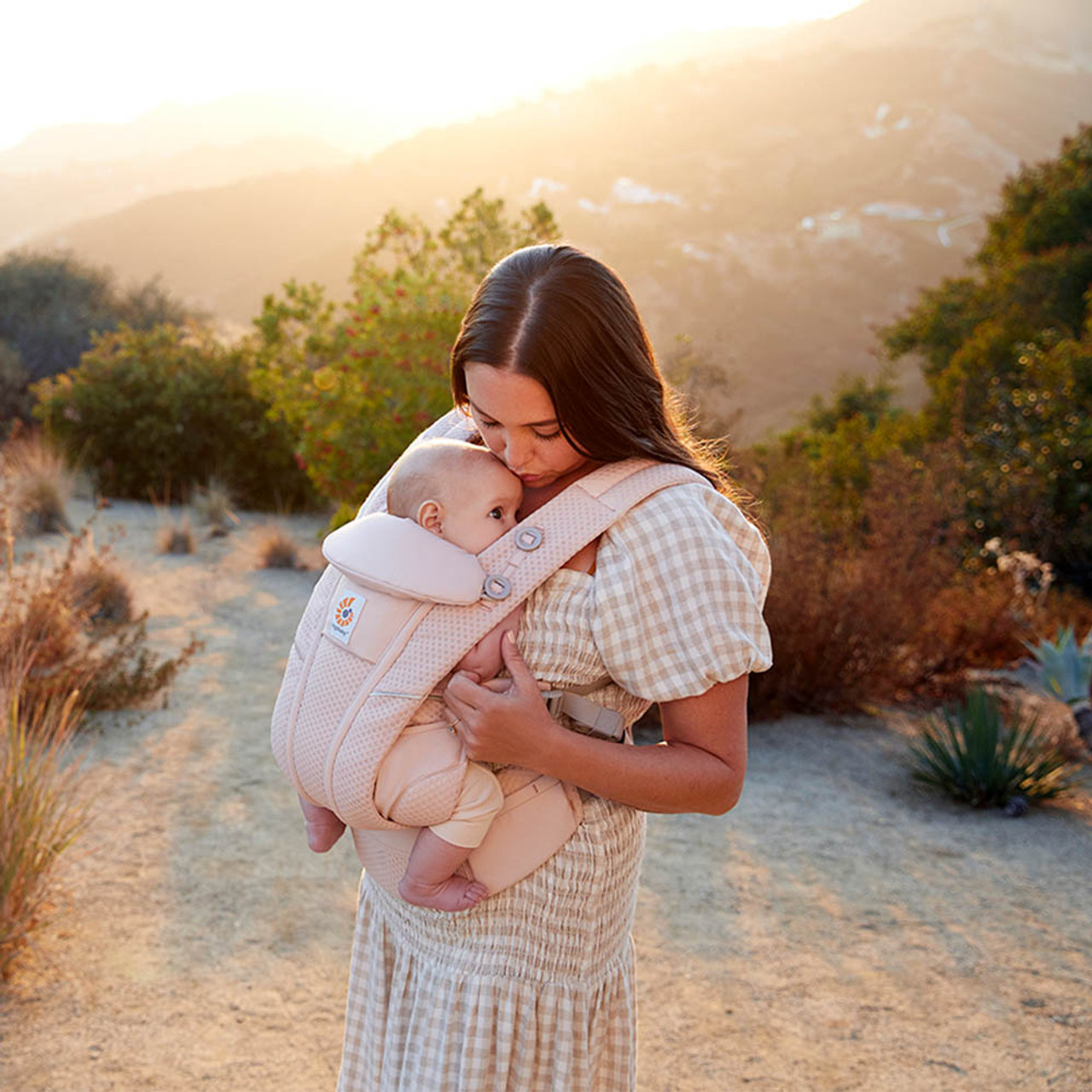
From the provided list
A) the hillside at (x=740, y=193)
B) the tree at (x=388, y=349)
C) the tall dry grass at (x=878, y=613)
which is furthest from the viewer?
the hillside at (x=740, y=193)

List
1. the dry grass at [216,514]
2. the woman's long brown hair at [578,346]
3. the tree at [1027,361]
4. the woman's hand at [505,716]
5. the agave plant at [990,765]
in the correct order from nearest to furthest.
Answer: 1. the woman's hand at [505,716]
2. the woman's long brown hair at [578,346]
3. the agave plant at [990,765]
4. the tree at [1027,361]
5. the dry grass at [216,514]

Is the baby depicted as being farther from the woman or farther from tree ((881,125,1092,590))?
tree ((881,125,1092,590))

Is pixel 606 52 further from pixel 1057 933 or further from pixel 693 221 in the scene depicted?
pixel 1057 933

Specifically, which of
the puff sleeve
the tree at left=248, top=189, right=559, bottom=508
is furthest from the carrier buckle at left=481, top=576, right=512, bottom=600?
the tree at left=248, top=189, right=559, bottom=508

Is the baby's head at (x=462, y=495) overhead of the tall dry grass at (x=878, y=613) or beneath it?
overhead

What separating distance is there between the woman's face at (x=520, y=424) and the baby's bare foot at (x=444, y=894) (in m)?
0.58

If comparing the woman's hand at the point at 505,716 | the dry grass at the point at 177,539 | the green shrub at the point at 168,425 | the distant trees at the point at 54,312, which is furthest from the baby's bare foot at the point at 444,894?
the distant trees at the point at 54,312

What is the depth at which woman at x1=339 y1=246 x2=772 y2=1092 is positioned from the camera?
127cm

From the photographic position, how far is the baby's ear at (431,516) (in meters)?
1.36

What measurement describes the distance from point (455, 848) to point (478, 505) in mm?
465

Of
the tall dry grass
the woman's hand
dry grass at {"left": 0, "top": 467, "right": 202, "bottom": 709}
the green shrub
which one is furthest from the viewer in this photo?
the green shrub

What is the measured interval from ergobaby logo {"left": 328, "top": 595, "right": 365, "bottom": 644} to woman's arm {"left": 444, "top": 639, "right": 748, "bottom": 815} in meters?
0.16

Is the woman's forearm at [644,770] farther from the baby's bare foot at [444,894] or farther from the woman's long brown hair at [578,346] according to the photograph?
the woman's long brown hair at [578,346]

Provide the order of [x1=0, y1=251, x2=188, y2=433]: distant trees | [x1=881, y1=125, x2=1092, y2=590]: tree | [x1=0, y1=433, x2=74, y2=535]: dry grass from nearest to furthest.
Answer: [x1=881, y1=125, x2=1092, y2=590]: tree, [x1=0, y1=433, x2=74, y2=535]: dry grass, [x1=0, y1=251, x2=188, y2=433]: distant trees
